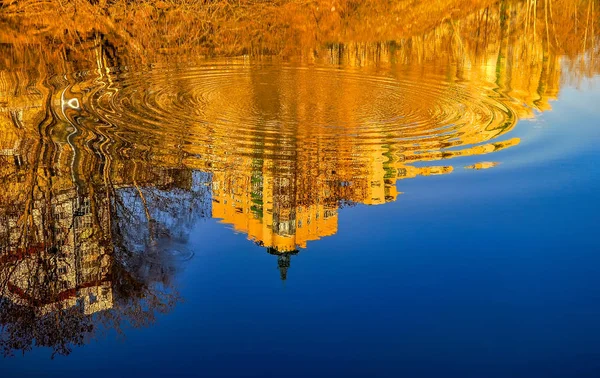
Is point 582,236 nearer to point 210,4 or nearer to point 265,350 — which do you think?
point 265,350

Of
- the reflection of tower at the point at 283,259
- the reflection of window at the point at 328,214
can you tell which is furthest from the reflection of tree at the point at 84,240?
the reflection of window at the point at 328,214

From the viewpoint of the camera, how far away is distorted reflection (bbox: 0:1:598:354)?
623 cm

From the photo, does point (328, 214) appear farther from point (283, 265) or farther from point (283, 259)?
point (283, 265)

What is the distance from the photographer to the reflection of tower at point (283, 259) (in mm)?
6410

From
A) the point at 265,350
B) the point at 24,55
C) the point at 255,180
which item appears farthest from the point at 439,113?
the point at 24,55

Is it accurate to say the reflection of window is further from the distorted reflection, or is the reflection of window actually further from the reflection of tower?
the reflection of tower

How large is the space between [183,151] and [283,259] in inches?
109

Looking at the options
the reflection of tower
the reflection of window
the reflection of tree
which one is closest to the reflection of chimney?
the reflection of tower

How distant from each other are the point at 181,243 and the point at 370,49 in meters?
10.9

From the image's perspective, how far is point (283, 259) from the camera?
661 centimetres

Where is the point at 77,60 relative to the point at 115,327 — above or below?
above

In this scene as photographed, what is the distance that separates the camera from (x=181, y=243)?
686 cm

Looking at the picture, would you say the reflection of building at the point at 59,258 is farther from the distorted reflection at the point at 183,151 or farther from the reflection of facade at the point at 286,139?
the reflection of facade at the point at 286,139

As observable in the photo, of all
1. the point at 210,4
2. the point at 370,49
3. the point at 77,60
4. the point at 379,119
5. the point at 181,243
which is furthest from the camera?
the point at 210,4
